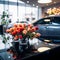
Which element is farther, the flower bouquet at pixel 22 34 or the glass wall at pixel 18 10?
the glass wall at pixel 18 10

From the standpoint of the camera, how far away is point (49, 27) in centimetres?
295

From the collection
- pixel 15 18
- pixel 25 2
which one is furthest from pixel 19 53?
pixel 25 2

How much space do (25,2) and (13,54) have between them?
6.35 feet

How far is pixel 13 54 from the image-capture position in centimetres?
142

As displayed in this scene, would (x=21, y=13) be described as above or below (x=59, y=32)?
above

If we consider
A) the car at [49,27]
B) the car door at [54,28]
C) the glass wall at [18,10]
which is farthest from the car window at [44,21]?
the glass wall at [18,10]

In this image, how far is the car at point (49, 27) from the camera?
114 inches

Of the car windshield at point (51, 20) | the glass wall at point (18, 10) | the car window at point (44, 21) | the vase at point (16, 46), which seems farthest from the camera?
the car window at point (44, 21)

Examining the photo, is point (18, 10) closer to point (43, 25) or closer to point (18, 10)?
point (18, 10)

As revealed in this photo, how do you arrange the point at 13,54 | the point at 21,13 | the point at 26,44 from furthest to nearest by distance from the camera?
the point at 21,13, the point at 26,44, the point at 13,54

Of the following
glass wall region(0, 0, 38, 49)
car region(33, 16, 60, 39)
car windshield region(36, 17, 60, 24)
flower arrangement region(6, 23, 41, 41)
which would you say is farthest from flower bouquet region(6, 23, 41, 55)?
car windshield region(36, 17, 60, 24)

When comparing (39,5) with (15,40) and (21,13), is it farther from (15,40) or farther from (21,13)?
(15,40)

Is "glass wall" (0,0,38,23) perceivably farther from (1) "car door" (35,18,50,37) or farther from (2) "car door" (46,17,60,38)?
(2) "car door" (46,17,60,38)

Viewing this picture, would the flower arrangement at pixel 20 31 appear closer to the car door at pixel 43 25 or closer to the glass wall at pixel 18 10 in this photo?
the glass wall at pixel 18 10
